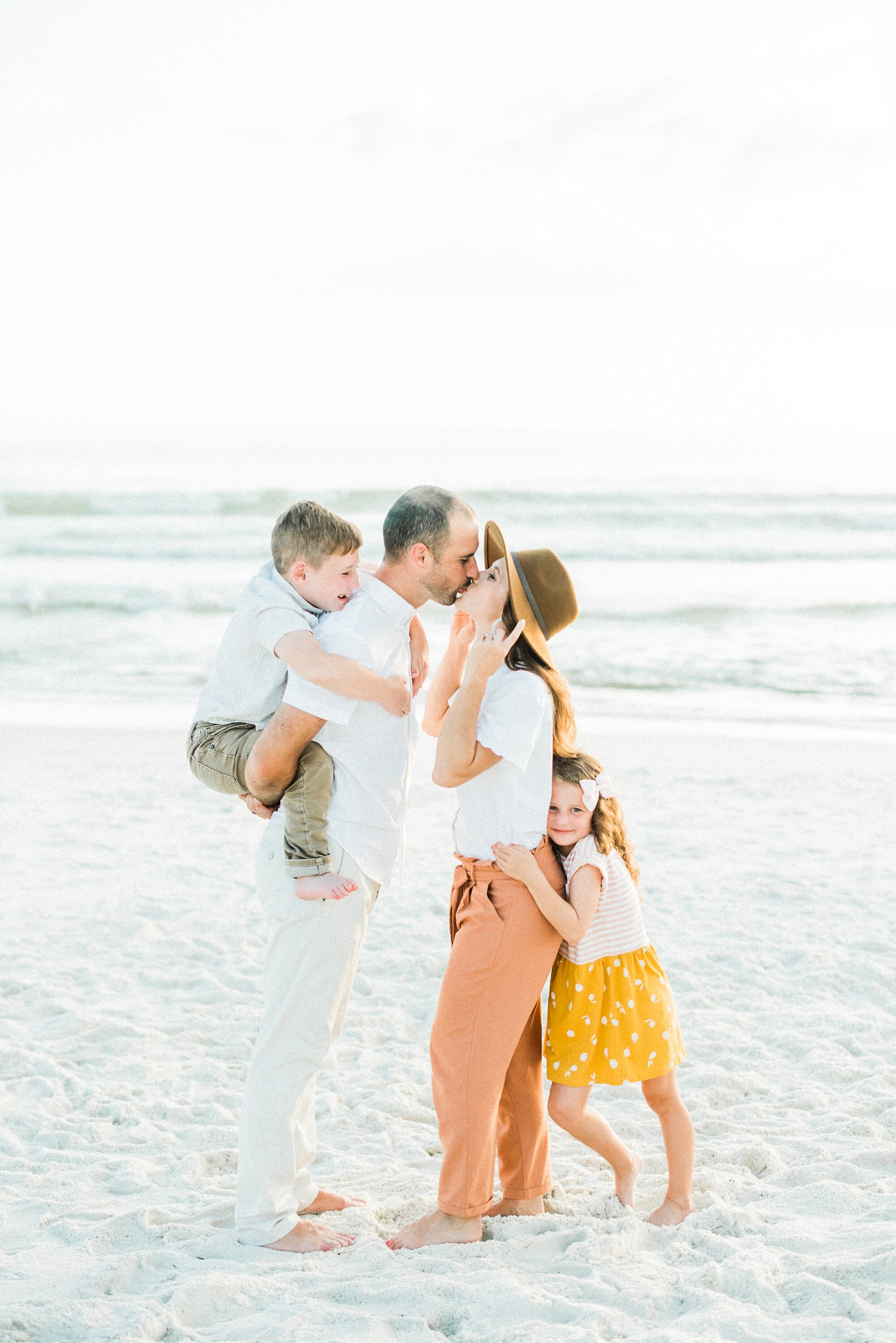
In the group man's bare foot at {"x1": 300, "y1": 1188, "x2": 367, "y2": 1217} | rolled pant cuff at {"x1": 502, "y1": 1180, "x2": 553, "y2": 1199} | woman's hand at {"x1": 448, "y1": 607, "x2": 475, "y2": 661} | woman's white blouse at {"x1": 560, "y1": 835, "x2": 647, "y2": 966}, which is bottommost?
man's bare foot at {"x1": 300, "y1": 1188, "x2": 367, "y2": 1217}

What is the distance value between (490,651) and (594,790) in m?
0.58

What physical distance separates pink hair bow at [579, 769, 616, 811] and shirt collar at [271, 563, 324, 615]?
88 centimetres

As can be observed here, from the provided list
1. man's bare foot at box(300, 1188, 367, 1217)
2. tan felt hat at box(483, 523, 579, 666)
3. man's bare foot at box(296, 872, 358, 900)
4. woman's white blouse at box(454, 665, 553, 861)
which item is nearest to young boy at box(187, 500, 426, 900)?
man's bare foot at box(296, 872, 358, 900)

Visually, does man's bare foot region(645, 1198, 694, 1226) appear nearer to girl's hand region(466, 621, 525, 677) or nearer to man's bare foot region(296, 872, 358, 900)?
man's bare foot region(296, 872, 358, 900)

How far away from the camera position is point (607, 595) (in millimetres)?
17266

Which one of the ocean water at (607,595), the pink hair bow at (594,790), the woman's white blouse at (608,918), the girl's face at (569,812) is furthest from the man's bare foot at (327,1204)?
the ocean water at (607,595)

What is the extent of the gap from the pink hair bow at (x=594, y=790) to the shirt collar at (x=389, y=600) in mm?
692

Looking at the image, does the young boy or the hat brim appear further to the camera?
Answer: the hat brim

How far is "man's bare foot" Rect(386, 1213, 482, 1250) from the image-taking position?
10.5ft

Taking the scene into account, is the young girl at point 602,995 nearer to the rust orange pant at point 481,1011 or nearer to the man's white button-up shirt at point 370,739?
the rust orange pant at point 481,1011

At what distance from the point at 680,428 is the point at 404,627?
53.8 metres

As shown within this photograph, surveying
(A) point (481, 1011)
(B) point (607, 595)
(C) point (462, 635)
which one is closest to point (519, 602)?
(C) point (462, 635)

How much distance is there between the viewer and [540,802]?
127 inches

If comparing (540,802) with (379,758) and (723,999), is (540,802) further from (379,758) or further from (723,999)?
(723,999)
